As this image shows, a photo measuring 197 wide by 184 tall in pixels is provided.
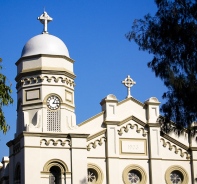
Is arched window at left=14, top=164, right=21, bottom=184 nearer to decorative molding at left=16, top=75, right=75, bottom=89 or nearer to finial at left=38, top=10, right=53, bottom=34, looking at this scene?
decorative molding at left=16, top=75, right=75, bottom=89

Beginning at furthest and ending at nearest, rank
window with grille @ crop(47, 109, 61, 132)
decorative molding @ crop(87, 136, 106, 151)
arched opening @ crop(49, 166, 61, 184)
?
decorative molding @ crop(87, 136, 106, 151) < window with grille @ crop(47, 109, 61, 132) < arched opening @ crop(49, 166, 61, 184)

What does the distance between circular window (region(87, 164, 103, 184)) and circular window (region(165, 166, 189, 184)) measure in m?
4.04

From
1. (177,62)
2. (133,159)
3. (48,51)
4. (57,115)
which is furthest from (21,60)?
(177,62)

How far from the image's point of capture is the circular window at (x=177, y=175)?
3422 cm

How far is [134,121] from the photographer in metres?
34.2

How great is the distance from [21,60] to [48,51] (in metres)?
1.64

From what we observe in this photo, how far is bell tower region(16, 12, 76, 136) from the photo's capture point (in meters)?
32.3

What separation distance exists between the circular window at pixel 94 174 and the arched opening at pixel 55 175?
1.91 m

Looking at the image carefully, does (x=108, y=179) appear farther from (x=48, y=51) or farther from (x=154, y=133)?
(x=48, y=51)

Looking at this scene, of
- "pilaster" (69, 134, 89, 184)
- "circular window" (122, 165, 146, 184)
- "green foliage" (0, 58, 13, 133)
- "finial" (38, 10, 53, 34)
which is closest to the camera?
"green foliage" (0, 58, 13, 133)

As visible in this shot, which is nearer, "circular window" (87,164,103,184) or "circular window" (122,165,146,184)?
"circular window" (87,164,103,184)

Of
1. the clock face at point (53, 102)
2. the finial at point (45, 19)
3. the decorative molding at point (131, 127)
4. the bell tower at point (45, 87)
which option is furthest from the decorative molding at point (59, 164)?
the finial at point (45, 19)

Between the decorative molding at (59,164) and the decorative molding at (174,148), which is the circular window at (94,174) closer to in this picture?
the decorative molding at (59,164)

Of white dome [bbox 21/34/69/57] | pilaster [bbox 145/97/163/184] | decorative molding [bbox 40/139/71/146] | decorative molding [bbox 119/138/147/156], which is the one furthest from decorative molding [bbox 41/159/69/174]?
white dome [bbox 21/34/69/57]
